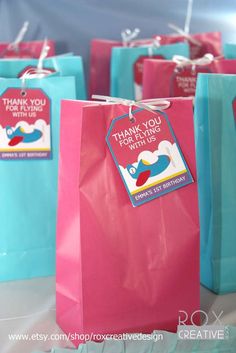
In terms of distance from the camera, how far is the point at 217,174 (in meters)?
1.23

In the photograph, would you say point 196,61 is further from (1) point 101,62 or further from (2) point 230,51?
(1) point 101,62

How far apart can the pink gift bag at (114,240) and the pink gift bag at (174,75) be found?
1.59ft

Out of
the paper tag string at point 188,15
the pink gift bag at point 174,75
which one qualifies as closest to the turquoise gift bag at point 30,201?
the pink gift bag at point 174,75

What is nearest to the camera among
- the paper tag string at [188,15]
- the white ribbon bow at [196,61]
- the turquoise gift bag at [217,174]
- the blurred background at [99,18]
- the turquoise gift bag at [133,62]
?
the turquoise gift bag at [217,174]

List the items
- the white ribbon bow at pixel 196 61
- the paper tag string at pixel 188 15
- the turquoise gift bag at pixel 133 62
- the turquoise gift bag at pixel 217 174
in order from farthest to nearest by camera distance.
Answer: the paper tag string at pixel 188 15
the turquoise gift bag at pixel 133 62
the white ribbon bow at pixel 196 61
the turquoise gift bag at pixel 217 174

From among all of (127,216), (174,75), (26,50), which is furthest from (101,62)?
(127,216)

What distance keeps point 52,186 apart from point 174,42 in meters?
0.97

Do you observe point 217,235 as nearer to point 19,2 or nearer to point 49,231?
Answer: point 49,231

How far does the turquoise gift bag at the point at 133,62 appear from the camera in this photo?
6.32 feet

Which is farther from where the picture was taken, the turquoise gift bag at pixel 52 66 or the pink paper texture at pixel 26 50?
the pink paper texture at pixel 26 50

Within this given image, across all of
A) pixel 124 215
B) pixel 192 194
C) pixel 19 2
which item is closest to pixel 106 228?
pixel 124 215

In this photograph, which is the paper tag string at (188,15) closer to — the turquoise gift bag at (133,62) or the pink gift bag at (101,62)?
the pink gift bag at (101,62)

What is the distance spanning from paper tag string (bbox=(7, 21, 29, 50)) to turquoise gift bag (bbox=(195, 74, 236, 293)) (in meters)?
0.88

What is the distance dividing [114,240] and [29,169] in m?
0.33
